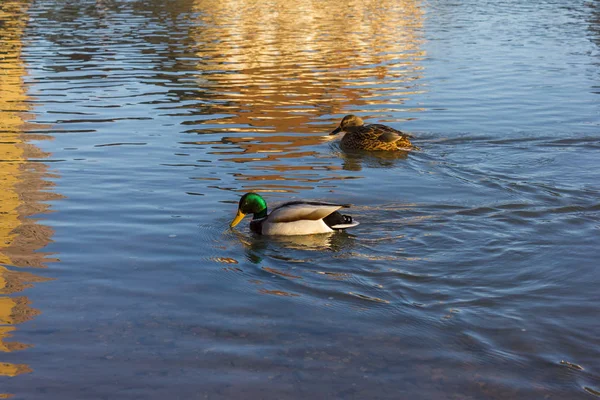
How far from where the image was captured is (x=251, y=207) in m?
10.2

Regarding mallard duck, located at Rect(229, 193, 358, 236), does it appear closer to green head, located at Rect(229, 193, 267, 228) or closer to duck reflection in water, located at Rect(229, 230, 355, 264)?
duck reflection in water, located at Rect(229, 230, 355, 264)

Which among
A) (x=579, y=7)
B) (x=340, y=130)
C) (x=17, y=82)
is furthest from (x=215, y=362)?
(x=579, y=7)

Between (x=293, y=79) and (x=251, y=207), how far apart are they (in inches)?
511

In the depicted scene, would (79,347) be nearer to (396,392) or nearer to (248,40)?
(396,392)

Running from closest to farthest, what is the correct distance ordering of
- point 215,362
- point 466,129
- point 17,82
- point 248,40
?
1. point 215,362
2. point 466,129
3. point 17,82
4. point 248,40

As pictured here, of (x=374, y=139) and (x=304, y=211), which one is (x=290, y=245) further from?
(x=374, y=139)

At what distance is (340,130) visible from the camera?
50.9 feet

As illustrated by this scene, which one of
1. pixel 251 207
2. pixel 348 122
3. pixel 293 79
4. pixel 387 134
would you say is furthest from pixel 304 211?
pixel 293 79

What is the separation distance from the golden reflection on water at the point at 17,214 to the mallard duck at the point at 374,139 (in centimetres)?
471

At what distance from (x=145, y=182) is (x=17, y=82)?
36.7 feet

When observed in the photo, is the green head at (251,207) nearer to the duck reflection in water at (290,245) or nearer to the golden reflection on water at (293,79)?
the duck reflection in water at (290,245)

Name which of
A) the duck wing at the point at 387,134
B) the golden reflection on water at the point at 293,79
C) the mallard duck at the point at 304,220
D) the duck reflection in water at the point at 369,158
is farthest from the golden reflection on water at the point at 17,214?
the duck wing at the point at 387,134

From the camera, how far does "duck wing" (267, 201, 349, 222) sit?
9641mm

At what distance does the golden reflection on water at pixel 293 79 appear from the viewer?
14555mm
